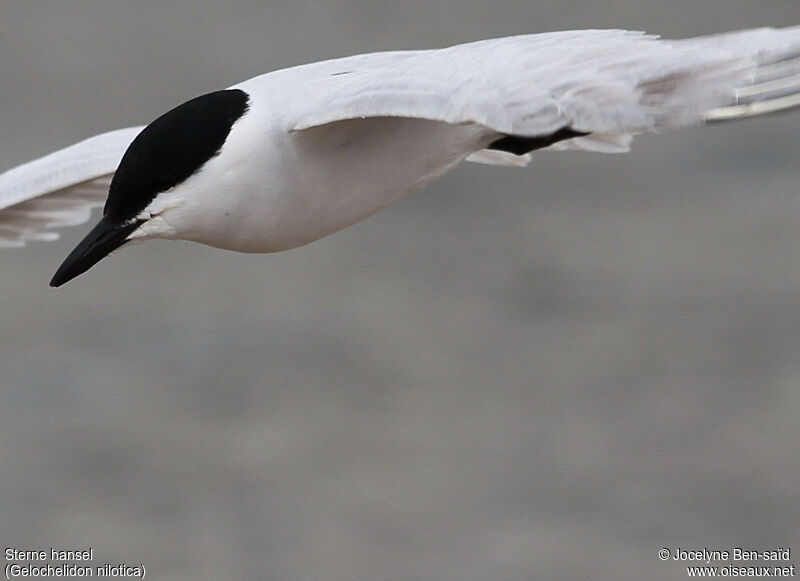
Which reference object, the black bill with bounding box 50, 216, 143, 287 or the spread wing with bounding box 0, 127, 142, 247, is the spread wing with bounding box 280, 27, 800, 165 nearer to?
the black bill with bounding box 50, 216, 143, 287

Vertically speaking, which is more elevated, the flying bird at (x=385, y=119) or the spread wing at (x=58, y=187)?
the flying bird at (x=385, y=119)

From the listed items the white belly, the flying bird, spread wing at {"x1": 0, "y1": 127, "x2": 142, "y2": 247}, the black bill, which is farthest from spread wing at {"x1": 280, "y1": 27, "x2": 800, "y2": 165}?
spread wing at {"x1": 0, "y1": 127, "x2": 142, "y2": 247}

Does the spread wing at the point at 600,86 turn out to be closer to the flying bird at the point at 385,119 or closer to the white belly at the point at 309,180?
the flying bird at the point at 385,119

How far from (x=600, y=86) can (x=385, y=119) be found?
1.20ft

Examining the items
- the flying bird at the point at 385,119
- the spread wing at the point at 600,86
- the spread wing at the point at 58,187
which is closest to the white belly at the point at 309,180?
the flying bird at the point at 385,119

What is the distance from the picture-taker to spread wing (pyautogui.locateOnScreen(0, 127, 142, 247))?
196cm

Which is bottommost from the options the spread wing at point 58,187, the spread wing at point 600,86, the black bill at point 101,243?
the spread wing at point 58,187

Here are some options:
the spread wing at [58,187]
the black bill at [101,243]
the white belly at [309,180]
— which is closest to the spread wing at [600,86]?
the white belly at [309,180]

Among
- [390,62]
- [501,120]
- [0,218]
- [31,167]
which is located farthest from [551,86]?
[0,218]

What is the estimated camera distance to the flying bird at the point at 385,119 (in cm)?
136

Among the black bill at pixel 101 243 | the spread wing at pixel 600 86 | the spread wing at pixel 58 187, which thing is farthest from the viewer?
the spread wing at pixel 58 187

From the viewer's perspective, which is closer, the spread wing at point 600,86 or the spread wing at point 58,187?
the spread wing at point 600,86

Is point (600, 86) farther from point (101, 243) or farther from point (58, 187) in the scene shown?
point (58, 187)

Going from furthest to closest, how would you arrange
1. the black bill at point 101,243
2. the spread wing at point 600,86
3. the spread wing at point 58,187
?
1. the spread wing at point 58,187
2. the black bill at point 101,243
3. the spread wing at point 600,86
